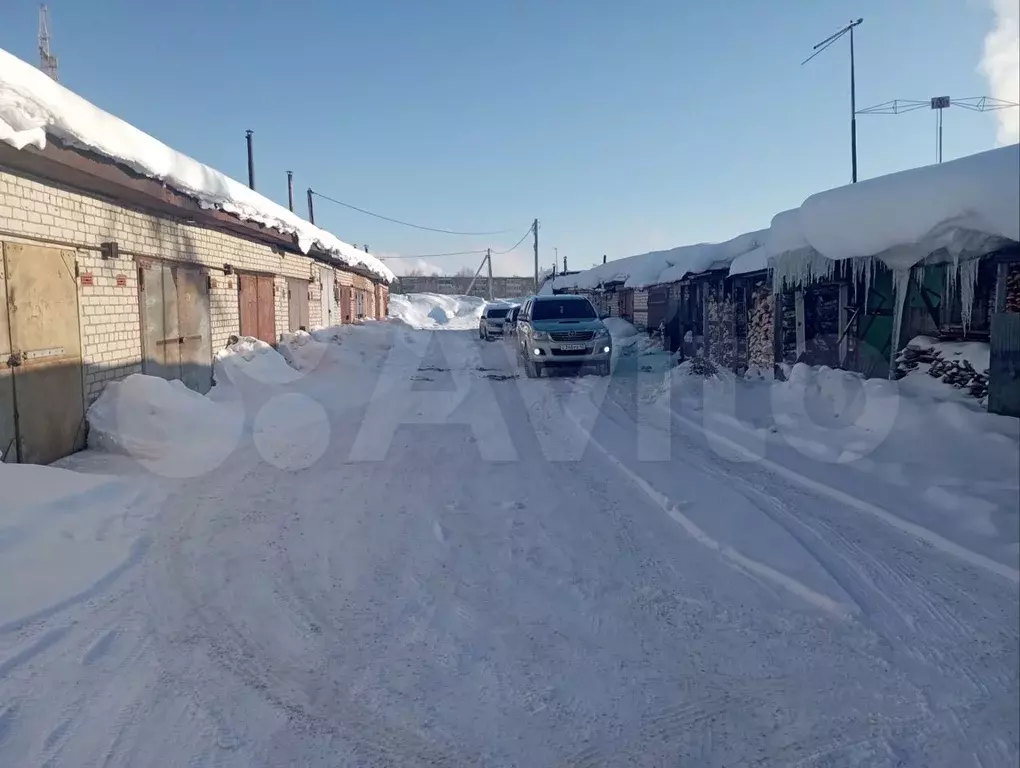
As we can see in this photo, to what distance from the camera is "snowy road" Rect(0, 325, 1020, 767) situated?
2855 millimetres

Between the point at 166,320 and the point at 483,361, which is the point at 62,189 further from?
the point at 483,361

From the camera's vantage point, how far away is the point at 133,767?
268 centimetres

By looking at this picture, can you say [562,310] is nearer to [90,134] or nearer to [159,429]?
[159,429]

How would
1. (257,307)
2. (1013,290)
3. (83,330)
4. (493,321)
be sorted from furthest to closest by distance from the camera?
(493,321), (257,307), (83,330), (1013,290)

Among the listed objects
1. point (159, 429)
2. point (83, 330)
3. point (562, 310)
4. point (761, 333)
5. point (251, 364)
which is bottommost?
point (159, 429)

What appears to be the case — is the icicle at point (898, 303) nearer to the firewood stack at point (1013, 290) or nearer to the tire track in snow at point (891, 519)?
the firewood stack at point (1013, 290)

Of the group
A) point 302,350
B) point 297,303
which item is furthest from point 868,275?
point 297,303

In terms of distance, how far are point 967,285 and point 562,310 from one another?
796 centimetres

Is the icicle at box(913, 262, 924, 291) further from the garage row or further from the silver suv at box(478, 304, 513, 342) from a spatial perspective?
the silver suv at box(478, 304, 513, 342)

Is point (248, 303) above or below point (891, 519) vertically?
above

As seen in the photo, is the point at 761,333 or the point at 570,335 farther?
the point at 570,335

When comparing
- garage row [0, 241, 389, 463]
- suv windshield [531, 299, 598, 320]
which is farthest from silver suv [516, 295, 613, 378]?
garage row [0, 241, 389, 463]

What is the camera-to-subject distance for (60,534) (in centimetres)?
498

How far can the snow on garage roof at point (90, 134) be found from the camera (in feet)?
18.1
